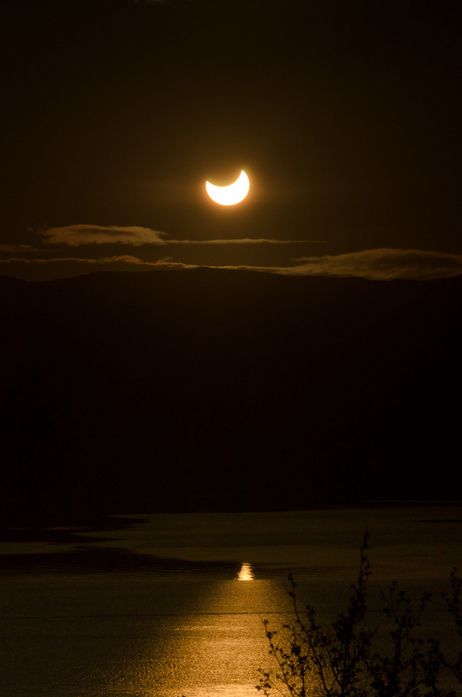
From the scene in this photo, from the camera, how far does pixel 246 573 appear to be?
1894cm

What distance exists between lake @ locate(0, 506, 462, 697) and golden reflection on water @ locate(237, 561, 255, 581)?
3 cm

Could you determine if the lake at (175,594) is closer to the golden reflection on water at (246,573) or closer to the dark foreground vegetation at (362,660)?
the golden reflection on water at (246,573)

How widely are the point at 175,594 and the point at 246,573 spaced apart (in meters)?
2.63

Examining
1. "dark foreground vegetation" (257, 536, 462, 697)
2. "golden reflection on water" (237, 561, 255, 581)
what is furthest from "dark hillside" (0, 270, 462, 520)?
"dark foreground vegetation" (257, 536, 462, 697)

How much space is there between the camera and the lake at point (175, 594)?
11008 millimetres

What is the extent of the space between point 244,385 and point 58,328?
2170 centimetres

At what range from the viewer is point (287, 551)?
890 inches

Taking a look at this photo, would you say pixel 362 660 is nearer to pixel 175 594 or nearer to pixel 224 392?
pixel 175 594

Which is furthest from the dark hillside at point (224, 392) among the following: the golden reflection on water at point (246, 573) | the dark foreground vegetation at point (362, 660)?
the dark foreground vegetation at point (362, 660)

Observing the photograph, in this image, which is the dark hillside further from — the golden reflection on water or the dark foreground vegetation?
the dark foreground vegetation

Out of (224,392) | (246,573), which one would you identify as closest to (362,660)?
(246,573)

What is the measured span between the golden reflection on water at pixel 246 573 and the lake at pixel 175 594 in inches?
1.1

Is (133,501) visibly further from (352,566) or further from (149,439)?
(149,439)

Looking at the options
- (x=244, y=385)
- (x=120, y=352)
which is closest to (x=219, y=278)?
(x=120, y=352)
